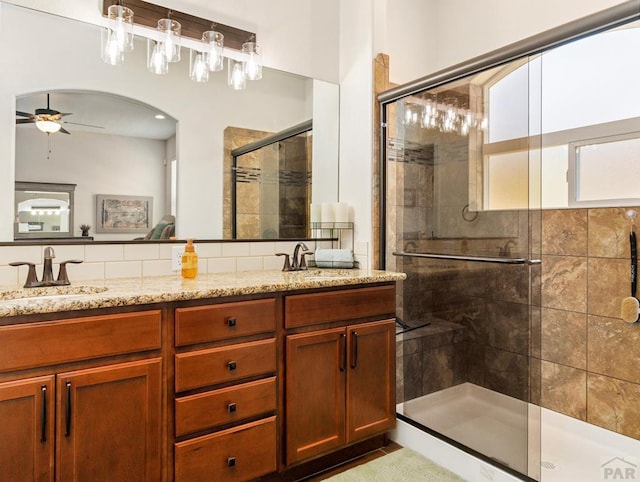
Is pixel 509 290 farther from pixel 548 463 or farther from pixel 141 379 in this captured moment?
pixel 141 379

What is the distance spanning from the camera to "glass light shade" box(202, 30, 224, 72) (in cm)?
229

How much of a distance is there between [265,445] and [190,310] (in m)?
0.70

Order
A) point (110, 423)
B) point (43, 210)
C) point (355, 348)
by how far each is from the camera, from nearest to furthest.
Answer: point (110, 423) → point (43, 210) → point (355, 348)

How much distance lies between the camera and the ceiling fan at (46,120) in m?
1.84

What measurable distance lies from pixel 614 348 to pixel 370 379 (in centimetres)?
137

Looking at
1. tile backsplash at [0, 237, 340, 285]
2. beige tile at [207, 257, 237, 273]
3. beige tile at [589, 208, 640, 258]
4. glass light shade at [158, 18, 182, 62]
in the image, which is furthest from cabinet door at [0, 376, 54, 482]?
beige tile at [589, 208, 640, 258]

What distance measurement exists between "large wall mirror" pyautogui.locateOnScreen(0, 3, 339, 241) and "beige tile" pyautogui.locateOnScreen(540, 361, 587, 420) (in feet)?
7.00

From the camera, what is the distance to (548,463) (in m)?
2.15

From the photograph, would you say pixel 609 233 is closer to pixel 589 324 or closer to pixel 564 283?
pixel 564 283

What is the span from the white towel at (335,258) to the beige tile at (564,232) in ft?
3.97

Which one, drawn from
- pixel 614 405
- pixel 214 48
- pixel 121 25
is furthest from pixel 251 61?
pixel 614 405

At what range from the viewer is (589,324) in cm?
240

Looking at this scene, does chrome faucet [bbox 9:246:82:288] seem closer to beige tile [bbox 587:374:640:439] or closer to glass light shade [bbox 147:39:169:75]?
glass light shade [bbox 147:39:169:75]

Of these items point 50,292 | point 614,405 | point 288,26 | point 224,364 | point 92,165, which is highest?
point 288,26
